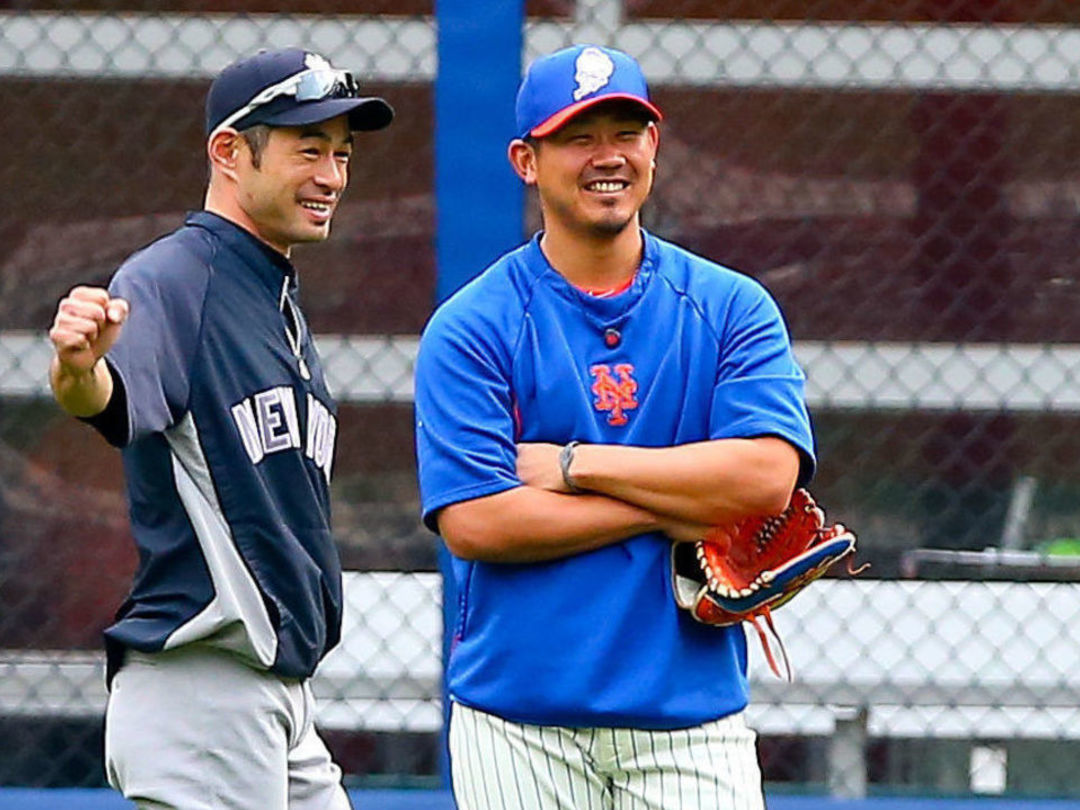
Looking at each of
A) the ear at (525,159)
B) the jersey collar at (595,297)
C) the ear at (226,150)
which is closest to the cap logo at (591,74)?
the ear at (525,159)

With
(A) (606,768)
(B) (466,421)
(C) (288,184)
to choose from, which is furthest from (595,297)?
(A) (606,768)

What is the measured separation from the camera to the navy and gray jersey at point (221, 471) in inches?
122

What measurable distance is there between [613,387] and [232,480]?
0.57 m

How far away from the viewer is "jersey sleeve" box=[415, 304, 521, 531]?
2.99 meters

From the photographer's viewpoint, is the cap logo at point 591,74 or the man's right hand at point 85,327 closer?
the man's right hand at point 85,327

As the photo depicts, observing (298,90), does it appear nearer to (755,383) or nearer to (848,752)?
(755,383)

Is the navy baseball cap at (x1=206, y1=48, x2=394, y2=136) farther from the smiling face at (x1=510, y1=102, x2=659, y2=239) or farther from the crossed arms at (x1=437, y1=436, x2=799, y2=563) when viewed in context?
the crossed arms at (x1=437, y1=436, x2=799, y2=563)

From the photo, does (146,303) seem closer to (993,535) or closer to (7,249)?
(7,249)

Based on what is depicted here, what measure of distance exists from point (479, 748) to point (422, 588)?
1467mm

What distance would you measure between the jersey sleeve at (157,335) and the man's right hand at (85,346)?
7cm

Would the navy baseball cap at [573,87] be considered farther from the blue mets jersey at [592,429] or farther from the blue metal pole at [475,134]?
the blue metal pole at [475,134]

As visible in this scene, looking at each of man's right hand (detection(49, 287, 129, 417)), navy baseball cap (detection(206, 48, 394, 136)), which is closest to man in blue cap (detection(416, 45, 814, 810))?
navy baseball cap (detection(206, 48, 394, 136))

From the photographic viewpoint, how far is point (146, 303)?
3.01m

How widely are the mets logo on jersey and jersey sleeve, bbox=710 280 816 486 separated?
0.40 feet
